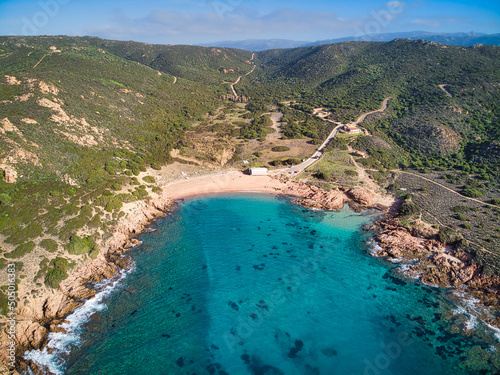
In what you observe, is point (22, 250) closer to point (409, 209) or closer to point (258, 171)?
point (258, 171)

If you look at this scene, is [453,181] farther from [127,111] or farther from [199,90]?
[199,90]

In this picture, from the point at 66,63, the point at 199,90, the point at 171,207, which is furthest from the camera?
the point at 199,90

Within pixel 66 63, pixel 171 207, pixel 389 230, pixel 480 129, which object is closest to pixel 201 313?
pixel 171 207

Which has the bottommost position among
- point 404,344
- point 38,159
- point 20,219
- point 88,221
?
point 404,344

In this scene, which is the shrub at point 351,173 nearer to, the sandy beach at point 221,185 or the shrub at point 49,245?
the sandy beach at point 221,185

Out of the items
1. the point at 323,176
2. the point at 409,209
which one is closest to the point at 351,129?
the point at 323,176

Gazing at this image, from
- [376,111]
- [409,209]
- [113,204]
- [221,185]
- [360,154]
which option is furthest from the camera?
[376,111]

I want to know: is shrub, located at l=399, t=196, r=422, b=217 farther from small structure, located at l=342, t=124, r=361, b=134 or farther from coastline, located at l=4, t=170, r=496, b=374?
small structure, located at l=342, t=124, r=361, b=134

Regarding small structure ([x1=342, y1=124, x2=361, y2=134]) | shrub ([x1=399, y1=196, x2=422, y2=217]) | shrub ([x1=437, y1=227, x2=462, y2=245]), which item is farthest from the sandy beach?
small structure ([x1=342, y1=124, x2=361, y2=134])
